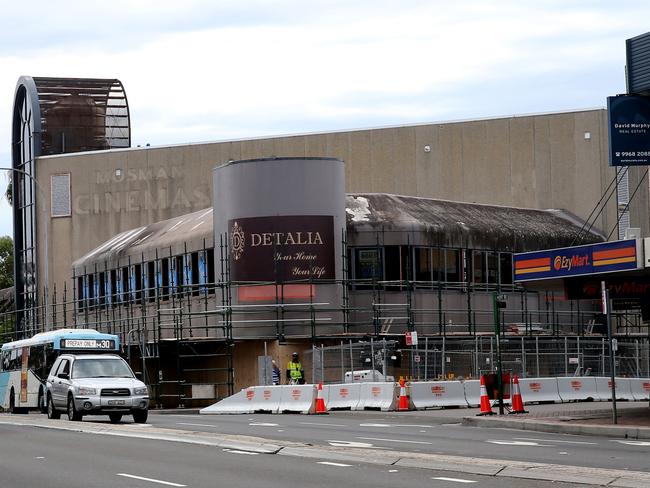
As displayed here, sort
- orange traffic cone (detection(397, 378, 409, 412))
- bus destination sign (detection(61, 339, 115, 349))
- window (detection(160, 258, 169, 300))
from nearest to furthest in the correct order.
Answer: orange traffic cone (detection(397, 378, 409, 412)), bus destination sign (detection(61, 339, 115, 349)), window (detection(160, 258, 169, 300))

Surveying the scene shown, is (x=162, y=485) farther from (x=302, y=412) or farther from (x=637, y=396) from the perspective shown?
(x=637, y=396)

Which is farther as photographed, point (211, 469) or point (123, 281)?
point (123, 281)

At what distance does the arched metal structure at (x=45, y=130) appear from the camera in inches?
3155

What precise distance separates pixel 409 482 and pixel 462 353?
92.9 feet

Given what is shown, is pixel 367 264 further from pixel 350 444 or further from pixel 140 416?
pixel 350 444

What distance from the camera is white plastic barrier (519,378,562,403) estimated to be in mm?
38844

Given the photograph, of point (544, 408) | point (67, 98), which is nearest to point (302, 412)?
point (544, 408)

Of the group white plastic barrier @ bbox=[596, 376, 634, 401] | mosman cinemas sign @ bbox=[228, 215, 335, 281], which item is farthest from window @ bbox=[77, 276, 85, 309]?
white plastic barrier @ bbox=[596, 376, 634, 401]

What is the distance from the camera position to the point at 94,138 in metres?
82.6

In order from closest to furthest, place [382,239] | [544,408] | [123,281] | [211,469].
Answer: [211,469] → [544,408] → [382,239] → [123,281]

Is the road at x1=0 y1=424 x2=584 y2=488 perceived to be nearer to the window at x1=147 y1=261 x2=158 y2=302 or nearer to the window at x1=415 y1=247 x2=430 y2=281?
the window at x1=415 y1=247 x2=430 y2=281

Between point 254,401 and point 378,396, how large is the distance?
428 centimetres

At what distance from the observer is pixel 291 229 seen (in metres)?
48.8

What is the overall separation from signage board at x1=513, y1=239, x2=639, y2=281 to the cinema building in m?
4.91
